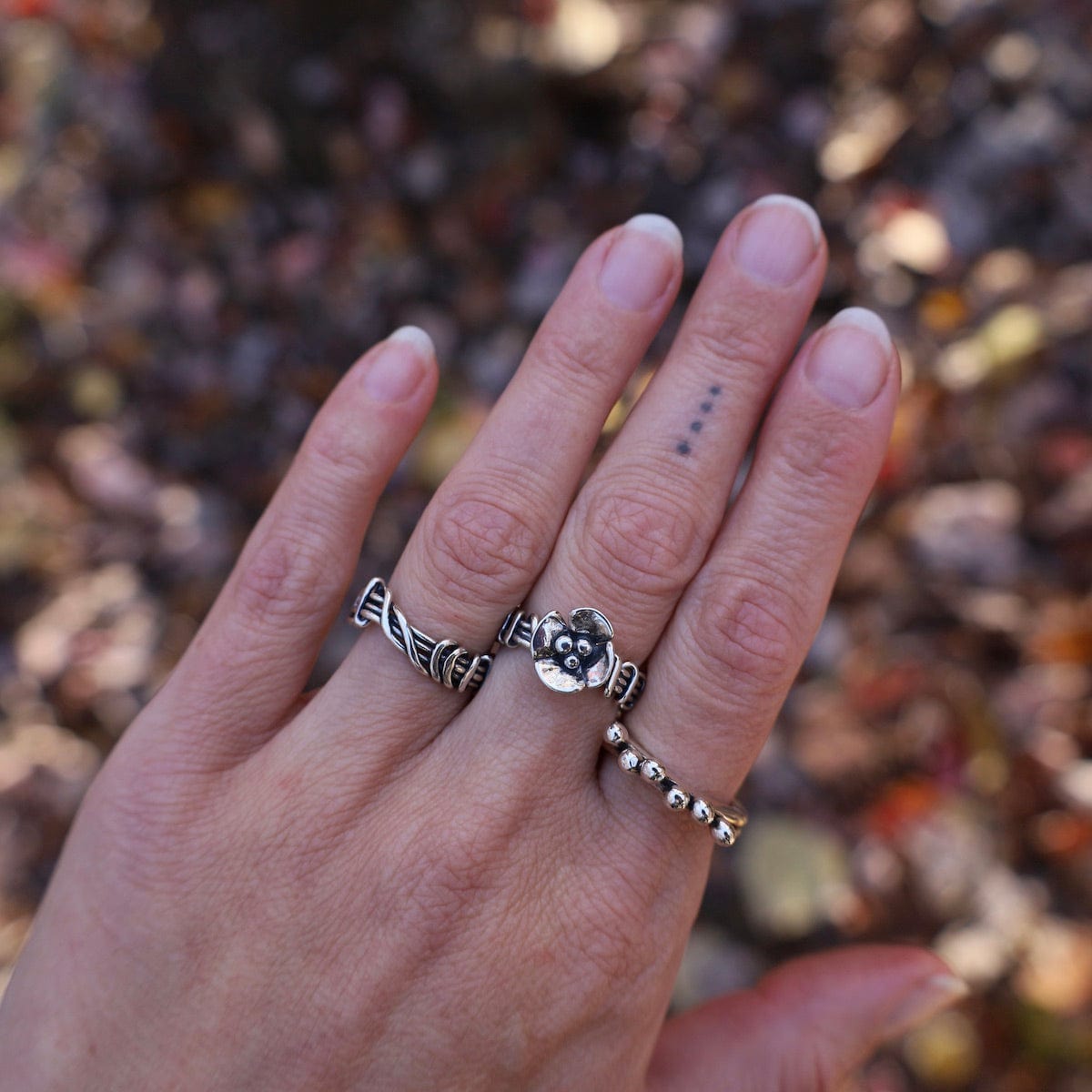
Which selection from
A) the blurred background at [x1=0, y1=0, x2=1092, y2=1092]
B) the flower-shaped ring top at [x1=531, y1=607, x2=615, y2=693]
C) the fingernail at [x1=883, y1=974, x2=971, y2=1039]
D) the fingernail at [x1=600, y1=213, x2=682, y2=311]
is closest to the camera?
the flower-shaped ring top at [x1=531, y1=607, x2=615, y2=693]

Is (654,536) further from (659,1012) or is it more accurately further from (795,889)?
(795,889)

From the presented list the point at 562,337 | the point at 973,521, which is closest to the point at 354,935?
the point at 562,337

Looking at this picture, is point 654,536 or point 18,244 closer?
point 654,536

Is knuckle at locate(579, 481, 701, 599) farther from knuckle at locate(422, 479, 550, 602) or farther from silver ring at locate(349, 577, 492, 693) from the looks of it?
silver ring at locate(349, 577, 492, 693)

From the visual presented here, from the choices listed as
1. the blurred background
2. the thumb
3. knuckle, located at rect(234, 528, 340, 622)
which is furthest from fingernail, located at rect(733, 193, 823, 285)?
the thumb

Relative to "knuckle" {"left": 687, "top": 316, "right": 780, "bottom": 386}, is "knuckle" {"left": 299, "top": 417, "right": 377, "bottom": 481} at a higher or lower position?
lower

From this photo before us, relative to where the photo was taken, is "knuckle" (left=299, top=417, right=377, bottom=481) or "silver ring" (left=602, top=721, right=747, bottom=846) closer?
"silver ring" (left=602, top=721, right=747, bottom=846)

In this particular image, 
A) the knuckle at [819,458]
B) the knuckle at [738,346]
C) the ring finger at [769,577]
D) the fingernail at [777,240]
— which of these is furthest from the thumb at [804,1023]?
the fingernail at [777,240]
